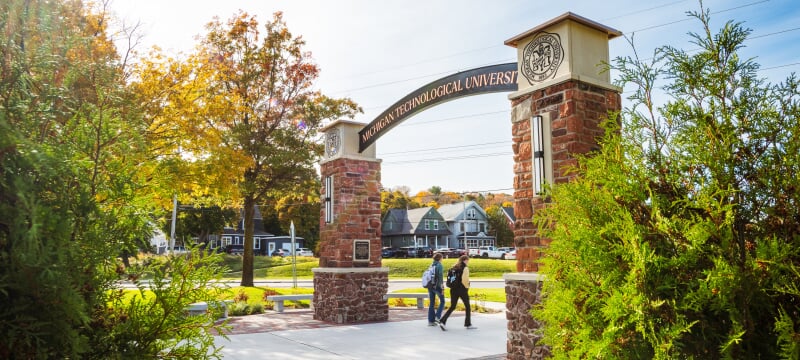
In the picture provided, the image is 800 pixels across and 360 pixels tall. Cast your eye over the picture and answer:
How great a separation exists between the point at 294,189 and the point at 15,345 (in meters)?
19.7

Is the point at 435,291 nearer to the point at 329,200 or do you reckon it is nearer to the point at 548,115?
the point at 329,200

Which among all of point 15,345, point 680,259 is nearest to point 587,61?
point 680,259

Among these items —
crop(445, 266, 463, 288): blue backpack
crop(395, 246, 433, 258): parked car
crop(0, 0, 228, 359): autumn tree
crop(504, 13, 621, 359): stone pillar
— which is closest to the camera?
crop(0, 0, 228, 359): autumn tree

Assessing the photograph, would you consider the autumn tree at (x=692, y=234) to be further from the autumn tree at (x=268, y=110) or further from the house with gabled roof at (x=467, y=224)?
the house with gabled roof at (x=467, y=224)

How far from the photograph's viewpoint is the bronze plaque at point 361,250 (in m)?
11.5

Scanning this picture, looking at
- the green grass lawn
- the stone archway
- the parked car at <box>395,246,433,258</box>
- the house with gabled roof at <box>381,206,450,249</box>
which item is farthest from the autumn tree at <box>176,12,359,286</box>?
the house with gabled roof at <box>381,206,450,249</box>

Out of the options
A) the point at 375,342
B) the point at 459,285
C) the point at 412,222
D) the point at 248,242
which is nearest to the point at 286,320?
the point at 375,342

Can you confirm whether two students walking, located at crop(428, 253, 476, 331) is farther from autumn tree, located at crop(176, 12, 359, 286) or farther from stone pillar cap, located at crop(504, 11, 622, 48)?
autumn tree, located at crop(176, 12, 359, 286)

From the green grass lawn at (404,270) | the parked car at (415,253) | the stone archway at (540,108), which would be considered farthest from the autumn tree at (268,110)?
the parked car at (415,253)

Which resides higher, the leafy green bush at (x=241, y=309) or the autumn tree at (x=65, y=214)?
the autumn tree at (x=65, y=214)

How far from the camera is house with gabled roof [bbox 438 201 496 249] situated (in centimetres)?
6794

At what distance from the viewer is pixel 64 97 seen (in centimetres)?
241

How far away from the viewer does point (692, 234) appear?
8.69 ft

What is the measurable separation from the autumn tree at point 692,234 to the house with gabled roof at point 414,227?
60.4 metres
